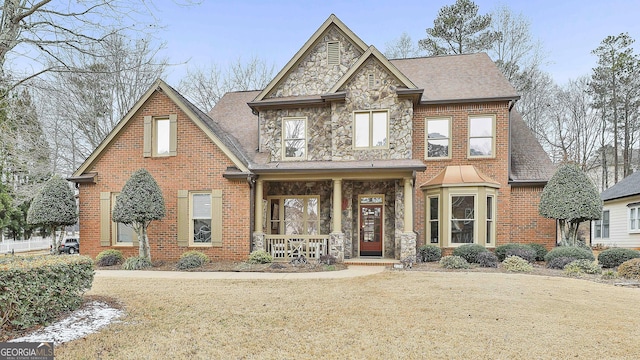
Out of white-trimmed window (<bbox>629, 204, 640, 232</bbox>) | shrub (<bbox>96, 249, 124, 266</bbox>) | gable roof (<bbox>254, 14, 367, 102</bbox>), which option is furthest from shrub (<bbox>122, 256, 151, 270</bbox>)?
white-trimmed window (<bbox>629, 204, 640, 232</bbox>)

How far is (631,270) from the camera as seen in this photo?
9609 mm

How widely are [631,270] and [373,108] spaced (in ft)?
28.6

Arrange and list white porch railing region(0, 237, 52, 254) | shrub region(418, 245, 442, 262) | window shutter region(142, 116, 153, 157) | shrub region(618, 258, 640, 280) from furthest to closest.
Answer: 1. white porch railing region(0, 237, 52, 254)
2. window shutter region(142, 116, 153, 157)
3. shrub region(418, 245, 442, 262)
4. shrub region(618, 258, 640, 280)

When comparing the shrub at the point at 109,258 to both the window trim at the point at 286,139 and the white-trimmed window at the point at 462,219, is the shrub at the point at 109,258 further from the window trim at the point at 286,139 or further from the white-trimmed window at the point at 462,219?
the white-trimmed window at the point at 462,219

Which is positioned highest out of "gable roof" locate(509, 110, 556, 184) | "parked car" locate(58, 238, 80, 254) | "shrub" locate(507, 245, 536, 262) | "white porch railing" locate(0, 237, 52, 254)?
"gable roof" locate(509, 110, 556, 184)

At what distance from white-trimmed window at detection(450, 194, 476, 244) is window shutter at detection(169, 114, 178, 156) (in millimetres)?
9917

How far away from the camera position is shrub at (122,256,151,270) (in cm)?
1131

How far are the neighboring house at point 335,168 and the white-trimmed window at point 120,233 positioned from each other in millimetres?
50

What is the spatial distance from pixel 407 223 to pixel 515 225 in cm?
441

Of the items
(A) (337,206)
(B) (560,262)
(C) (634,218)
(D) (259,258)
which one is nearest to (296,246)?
(D) (259,258)

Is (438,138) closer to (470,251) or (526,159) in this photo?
(526,159)

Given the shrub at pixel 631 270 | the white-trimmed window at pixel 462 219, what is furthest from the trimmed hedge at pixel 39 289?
the shrub at pixel 631 270

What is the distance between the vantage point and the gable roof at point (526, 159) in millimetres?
13445

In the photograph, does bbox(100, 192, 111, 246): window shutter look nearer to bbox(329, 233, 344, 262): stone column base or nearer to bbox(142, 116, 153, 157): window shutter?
bbox(142, 116, 153, 157): window shutter
